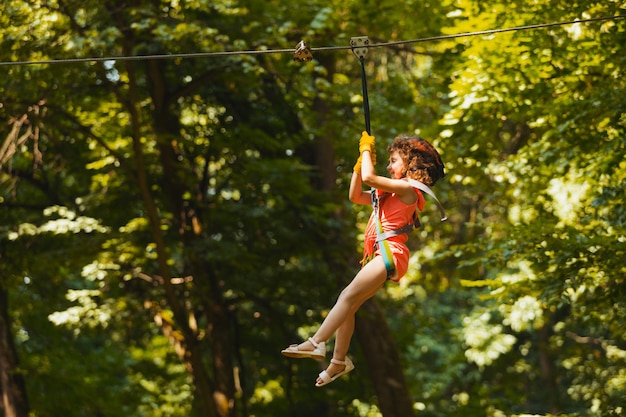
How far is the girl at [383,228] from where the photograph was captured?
4531 mm

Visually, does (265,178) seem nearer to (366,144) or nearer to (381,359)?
(381,359)

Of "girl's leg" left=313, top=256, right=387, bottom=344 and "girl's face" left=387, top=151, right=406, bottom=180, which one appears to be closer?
"girl's leg" left=313, top=256, right=387, bottom=344

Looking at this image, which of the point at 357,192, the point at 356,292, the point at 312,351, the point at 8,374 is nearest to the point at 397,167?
the point at 357,192

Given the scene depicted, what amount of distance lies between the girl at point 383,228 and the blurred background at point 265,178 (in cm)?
298

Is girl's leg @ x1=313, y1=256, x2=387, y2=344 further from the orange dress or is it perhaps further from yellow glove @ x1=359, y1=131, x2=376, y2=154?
yellow glove @ x1=359, y1=131, x2=376, y2=154

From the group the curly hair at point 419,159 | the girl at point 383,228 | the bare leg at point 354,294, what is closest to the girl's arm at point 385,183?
the girl at point 383,228

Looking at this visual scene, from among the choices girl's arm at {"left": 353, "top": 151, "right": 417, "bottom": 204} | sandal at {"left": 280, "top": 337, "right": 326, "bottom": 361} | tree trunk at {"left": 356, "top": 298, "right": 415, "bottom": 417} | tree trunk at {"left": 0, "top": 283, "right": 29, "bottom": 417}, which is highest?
tree trunk at {"left": 0, "top": 283, "right": 29, "bottom": 417}

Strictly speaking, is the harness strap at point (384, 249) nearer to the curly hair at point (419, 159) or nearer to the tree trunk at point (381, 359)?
the curly hair at point (419, 159)

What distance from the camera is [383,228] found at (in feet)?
15.2

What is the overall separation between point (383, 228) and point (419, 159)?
39 cm

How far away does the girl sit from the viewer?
4.53m

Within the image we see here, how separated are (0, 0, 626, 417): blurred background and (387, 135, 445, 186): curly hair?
2906 millimetres

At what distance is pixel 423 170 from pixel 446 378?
46.6ft

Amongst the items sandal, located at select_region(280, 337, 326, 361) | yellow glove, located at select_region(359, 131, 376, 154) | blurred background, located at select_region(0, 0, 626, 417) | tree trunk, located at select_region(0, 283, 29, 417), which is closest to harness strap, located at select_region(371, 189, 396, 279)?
yellow glove, located at select_region(359, 131, 376, 154)
